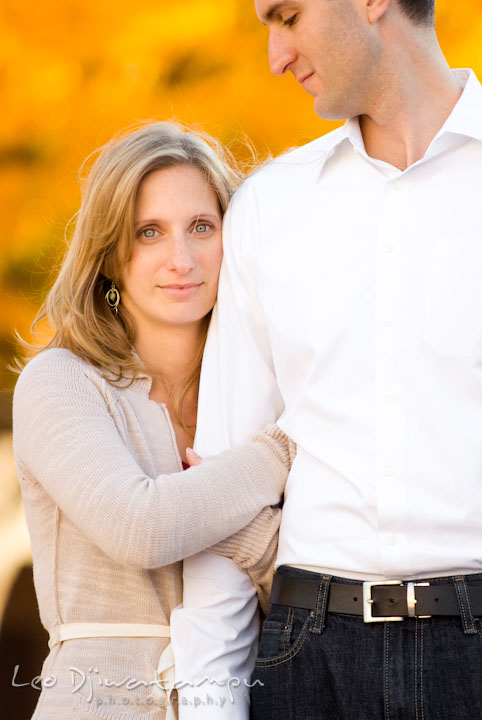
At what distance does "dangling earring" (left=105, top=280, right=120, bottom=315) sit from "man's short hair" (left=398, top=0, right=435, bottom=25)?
75 centimetres

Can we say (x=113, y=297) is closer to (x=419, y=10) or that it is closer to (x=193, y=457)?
(x=193, y=457)

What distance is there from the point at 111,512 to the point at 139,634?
0.82 feet

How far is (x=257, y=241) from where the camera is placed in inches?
70.0

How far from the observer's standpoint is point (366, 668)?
58.4 inches

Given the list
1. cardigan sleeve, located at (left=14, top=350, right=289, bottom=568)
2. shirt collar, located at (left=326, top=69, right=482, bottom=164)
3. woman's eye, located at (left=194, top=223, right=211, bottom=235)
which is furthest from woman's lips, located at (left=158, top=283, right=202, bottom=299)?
shirt collar, located at (left=326, top=69, right=482, bottom=164)

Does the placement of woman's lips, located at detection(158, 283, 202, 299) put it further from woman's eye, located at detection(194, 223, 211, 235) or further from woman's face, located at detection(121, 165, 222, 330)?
woman's eye, located at detection(194, 223, 211, 235)

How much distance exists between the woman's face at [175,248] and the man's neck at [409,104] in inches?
14.3

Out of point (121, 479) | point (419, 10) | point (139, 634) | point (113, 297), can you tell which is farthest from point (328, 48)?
point (139, 634)

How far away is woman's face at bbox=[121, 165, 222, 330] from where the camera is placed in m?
1.86

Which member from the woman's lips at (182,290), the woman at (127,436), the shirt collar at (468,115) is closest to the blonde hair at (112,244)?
the woman at (127,436)

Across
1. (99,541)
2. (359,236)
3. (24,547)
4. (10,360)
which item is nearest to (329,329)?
(359,236)

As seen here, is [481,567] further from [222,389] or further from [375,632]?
[222,389]

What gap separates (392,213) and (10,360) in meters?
2.20

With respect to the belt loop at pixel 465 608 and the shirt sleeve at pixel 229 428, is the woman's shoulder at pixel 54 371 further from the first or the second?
the belt loop at pixel 465 608
